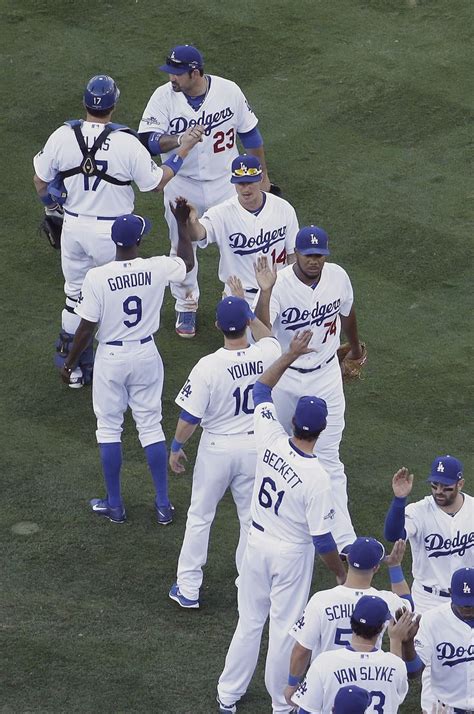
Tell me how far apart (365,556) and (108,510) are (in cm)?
278

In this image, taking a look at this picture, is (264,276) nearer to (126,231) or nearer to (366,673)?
(126,231)

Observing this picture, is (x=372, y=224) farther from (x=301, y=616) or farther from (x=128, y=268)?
(x=301, y=616)

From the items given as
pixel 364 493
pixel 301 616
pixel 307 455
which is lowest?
pixel 364 493

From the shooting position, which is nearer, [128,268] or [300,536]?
[300,536]

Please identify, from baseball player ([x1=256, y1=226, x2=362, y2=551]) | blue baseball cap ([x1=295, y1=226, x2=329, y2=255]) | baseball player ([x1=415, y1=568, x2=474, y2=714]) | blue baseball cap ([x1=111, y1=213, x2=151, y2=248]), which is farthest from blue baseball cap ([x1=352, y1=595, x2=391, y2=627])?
blue baseball cap ([x1=111, y1=213, x2=151, y2=248])

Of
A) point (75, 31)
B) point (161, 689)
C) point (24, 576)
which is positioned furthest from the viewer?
point (75, 31)

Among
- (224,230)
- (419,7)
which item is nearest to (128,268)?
(224,230)

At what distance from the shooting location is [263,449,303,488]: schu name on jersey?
22.2 feet

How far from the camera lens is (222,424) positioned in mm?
7695

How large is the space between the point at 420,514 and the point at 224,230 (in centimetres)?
267

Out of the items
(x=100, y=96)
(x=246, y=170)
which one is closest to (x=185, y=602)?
(x=246, y=170)

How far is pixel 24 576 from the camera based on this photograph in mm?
8180

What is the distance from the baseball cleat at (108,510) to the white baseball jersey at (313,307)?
1.47 m

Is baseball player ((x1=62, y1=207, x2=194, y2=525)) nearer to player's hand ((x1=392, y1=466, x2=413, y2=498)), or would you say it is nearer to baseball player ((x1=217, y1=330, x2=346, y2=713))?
baseball player ((x1=217, y1=330, x2=346, y2=713))
